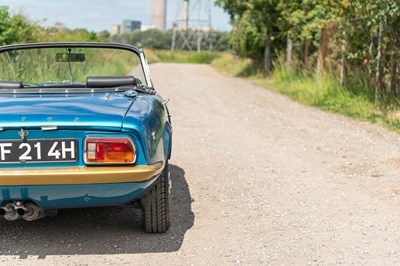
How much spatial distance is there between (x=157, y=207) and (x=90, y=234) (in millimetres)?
546

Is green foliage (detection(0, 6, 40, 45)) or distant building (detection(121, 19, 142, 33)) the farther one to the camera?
distant building (detection(121, 19, 142, 33))

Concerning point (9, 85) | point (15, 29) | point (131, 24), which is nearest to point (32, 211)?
point (9, 85)

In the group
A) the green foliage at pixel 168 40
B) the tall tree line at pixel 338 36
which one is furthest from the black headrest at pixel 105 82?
the green foliage at pixel 168 40

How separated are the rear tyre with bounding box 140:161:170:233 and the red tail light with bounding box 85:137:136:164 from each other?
0.43 meters

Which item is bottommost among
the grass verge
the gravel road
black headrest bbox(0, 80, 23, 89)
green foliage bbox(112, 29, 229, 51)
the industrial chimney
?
green foliage bbox(112, 29, 229, 51)

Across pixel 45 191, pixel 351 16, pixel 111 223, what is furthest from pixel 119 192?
pixel 351 16

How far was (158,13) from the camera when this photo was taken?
105875mm

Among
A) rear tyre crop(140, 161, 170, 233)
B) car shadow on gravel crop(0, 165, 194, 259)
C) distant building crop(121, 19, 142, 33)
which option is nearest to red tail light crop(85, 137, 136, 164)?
rear tyre crop(140, 161, 170, 233)

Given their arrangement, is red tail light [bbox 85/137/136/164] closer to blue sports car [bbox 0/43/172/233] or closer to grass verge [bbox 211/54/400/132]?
blue sports car [bbox 0/43/172/233]

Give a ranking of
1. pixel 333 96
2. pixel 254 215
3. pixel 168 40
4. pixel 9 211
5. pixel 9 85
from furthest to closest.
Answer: pixel 168 40 < pixel 333 96 < pixel 254 215 < pixel 9 85 < pixel 9 211

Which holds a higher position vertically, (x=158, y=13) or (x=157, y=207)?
(x=157, y=207)

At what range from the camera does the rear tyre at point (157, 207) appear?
13.0ft

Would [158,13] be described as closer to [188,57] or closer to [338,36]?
[188,57]

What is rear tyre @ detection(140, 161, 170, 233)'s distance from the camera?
395 cm
